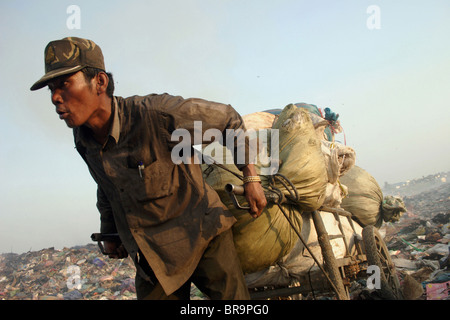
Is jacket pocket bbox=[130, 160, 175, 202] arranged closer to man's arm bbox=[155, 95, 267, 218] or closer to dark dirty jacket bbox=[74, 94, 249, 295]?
dark dirty jacket bbox=[74, 94, 249, 295]

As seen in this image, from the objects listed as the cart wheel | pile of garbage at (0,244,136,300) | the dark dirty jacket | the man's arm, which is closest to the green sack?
the man's arm

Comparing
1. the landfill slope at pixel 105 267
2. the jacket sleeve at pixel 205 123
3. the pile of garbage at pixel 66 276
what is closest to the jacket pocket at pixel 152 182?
the jacket sleeve at pixel 205 123

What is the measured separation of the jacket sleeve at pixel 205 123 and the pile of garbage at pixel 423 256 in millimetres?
2655

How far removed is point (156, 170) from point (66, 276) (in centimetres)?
758

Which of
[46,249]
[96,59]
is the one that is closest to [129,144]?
[96,59]

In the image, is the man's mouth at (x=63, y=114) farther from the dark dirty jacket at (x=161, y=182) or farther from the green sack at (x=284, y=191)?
the green sack at (x=284, y=191)

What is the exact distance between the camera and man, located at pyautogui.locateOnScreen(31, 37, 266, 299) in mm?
1768

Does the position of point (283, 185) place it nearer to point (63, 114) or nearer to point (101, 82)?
point (101, 82)

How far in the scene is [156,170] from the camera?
182 centimetres

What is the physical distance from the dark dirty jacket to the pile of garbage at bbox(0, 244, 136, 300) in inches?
210
